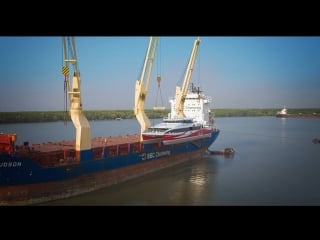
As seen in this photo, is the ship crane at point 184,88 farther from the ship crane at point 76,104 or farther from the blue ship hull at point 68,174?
the ship crane at point 76,104

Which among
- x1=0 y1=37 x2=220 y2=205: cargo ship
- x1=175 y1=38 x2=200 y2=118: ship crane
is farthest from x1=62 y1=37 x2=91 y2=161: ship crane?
x1=175 y1=38 x2=200 y2=118: ship crane

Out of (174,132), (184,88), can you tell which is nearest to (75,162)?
(174,132)

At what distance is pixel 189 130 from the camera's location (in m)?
12.2

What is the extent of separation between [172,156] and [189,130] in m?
1.46

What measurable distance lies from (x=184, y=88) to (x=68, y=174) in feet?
26.9

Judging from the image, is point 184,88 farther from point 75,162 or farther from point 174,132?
point 75,162

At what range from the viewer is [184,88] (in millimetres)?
14094

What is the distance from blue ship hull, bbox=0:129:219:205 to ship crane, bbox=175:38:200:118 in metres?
3.79

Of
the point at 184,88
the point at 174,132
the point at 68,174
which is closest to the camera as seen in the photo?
the point at 68,174

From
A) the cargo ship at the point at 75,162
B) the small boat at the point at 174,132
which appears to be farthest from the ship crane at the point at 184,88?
the cargo ship at the point at 75,162

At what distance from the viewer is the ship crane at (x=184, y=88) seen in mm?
13977
